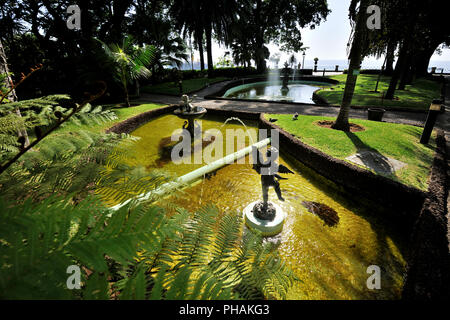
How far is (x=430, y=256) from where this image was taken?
2572 mm

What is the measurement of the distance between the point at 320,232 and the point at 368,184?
6.19 ft

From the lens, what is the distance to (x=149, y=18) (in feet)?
55.5

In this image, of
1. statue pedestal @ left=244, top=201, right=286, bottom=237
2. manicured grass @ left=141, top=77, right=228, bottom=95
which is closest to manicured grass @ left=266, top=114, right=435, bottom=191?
statue pedestal @ left=244, top=201, right=286, bottom=237

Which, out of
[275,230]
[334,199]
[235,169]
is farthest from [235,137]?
[275,230]

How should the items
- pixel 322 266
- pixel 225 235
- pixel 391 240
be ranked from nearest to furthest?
1. pixel 225 235
2. pixel 322 266
3. pixel 391 240

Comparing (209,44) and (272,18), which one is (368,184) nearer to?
(209,44)

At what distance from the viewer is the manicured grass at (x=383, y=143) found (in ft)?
15.0

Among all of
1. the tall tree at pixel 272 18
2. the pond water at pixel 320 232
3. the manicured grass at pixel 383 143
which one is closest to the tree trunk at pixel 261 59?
the tall tree at pixel 272 18

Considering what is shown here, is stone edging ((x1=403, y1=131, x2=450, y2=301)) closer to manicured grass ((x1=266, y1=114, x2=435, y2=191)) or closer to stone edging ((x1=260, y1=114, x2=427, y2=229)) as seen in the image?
stone edging ((x1=260, y1=114, x2=427, y2=229))

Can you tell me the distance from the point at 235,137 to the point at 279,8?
32.6 meters

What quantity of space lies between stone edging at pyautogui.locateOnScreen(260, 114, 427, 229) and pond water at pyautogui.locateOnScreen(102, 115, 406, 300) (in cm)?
22
